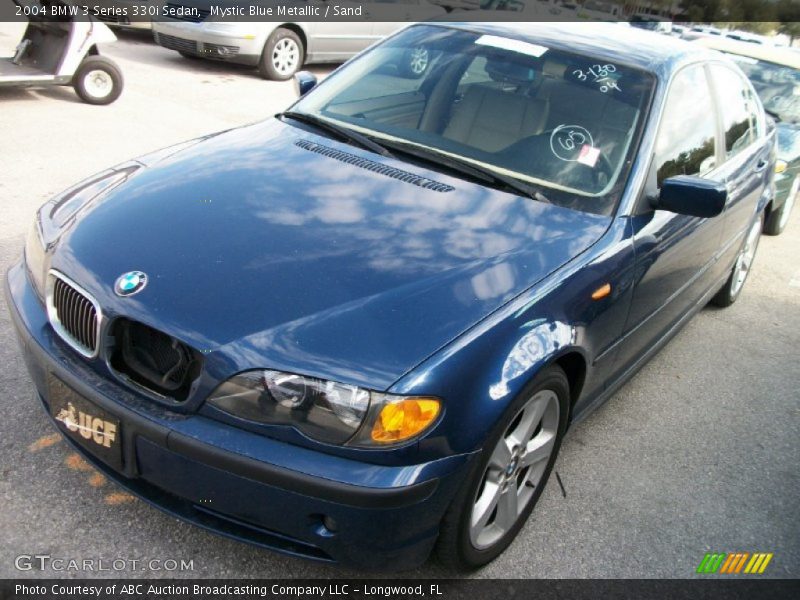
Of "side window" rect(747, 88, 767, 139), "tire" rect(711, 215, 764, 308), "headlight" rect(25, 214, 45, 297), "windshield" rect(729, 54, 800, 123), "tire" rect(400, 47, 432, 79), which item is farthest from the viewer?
"windshield" rect(729, 54, 800, 123)

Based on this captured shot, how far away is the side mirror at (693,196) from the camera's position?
287 centimetres

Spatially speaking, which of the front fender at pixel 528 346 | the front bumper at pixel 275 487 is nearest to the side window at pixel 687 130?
the front fender at pixel 528 346

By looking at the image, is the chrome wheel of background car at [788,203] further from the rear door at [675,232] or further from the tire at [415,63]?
the tire at [415,63]

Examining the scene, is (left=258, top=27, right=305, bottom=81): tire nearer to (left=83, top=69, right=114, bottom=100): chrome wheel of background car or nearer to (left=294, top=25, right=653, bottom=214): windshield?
(left=83, top=69, right=114, bottom=100): chrome wheel of background car

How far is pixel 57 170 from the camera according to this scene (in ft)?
18.9

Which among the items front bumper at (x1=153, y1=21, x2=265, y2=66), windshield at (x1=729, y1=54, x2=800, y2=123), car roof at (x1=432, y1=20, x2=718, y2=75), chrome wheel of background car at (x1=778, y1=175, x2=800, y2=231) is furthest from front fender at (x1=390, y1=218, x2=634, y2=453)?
front bumper at (x1=153, y1=21, x2=265, y2=66)

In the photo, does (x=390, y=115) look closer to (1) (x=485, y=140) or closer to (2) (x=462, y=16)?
(1) (x=485, y=140)

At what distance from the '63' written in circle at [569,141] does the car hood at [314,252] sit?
1.14ft

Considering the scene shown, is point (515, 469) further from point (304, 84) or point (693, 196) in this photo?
point (304, 84)

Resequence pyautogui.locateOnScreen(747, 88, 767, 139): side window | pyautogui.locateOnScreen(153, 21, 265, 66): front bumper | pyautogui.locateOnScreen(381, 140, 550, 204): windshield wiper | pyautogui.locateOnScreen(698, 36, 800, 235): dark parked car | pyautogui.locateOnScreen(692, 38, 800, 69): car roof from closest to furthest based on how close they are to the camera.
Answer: pyautogui.locateOnScreen(381, 140, 550, 204): windshield wiper < pyautogui.locateOnScreen(747, 88, 767, 139): side window < pyautogui.locateOnScreen(698, 36, 800, 235): dark parked car < pyautogui.locateOnScreen(692, 38, 800, 69): car roof < pyautogui.locateOnScreen(153, 21, 265, 66): front bumper

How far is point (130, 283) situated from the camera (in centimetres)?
230

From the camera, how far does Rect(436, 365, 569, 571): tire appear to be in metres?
2.27

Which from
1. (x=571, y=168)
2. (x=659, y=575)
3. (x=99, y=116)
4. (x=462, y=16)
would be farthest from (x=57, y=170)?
(x=659, y=575)

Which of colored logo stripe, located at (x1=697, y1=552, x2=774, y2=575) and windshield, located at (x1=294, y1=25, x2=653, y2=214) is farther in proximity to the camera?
windshield, located at (x1=294, y1=25, x2=653, y2=214)
